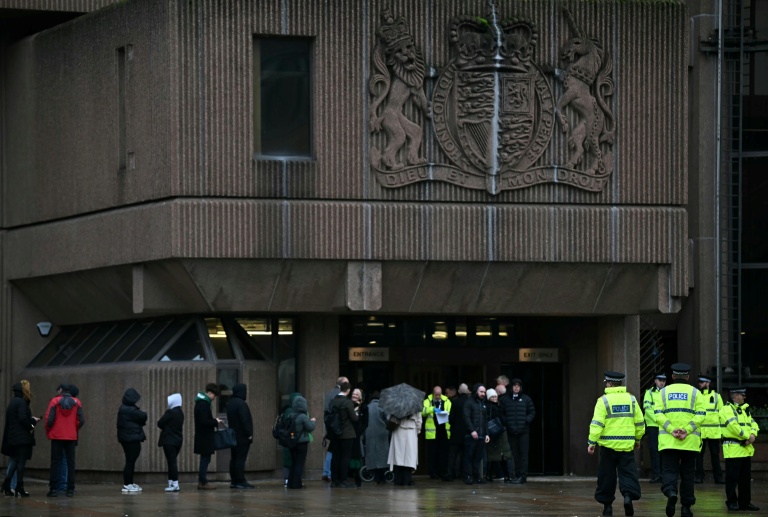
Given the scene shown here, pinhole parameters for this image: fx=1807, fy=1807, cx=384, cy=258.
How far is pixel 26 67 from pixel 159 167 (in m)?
5.73

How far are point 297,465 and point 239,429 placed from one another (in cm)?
112

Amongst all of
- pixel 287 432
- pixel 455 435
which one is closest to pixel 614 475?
pixel 287 432

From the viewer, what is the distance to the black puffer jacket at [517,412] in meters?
31.8

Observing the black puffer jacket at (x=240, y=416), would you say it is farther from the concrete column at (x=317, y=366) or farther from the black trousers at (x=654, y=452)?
the black trousers at (x=654, y=452)

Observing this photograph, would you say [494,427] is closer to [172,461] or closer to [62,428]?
[172,461]

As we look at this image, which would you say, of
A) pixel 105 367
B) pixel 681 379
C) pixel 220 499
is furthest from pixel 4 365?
pixel 681 379

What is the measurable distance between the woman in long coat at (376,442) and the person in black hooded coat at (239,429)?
7.94 ft

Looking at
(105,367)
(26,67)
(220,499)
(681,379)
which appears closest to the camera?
(681,379)

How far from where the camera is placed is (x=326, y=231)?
30.6m

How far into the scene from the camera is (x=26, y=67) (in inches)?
1367

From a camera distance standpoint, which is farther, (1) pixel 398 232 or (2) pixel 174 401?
(1) pixel 398 232

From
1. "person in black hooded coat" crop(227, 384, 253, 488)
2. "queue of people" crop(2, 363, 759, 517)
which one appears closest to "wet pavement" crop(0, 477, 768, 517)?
"person in black hooded coat" crop(227, 384, 253, 488)

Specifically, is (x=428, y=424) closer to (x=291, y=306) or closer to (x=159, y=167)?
(x=291, y=306)

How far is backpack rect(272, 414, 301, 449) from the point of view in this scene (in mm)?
28453
